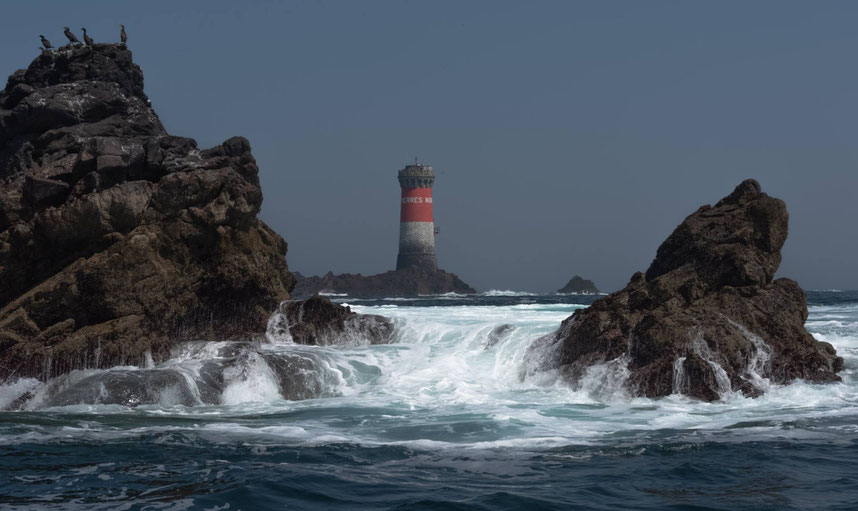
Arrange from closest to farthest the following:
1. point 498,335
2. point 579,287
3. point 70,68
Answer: point 498,335, point 70,68, point 579,287

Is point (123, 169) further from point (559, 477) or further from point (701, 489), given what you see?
point (701, 489)

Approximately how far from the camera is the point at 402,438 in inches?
510

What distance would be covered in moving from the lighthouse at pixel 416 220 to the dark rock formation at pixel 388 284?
1208mm

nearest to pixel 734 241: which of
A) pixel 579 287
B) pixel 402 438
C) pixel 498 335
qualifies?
pixel 498 335

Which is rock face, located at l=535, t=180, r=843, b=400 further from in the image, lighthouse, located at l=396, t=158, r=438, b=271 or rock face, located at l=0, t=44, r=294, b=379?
lighthouse, located at l=396, t=158, r=438, b=271

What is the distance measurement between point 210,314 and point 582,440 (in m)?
11.8

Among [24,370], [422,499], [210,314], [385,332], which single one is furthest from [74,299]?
[422,499]

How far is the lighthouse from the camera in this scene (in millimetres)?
95125

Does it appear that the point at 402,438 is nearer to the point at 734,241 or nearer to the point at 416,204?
the point at 734,241

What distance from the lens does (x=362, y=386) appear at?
1902cm

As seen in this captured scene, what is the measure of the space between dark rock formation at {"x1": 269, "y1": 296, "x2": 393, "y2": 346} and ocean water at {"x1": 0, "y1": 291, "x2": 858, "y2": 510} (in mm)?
1387

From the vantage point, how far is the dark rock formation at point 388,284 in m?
98.1

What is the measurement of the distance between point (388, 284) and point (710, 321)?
273 feet

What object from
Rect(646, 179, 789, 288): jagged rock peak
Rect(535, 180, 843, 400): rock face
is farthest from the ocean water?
Rect(646, 179, 789, 288): jagged rock peak
